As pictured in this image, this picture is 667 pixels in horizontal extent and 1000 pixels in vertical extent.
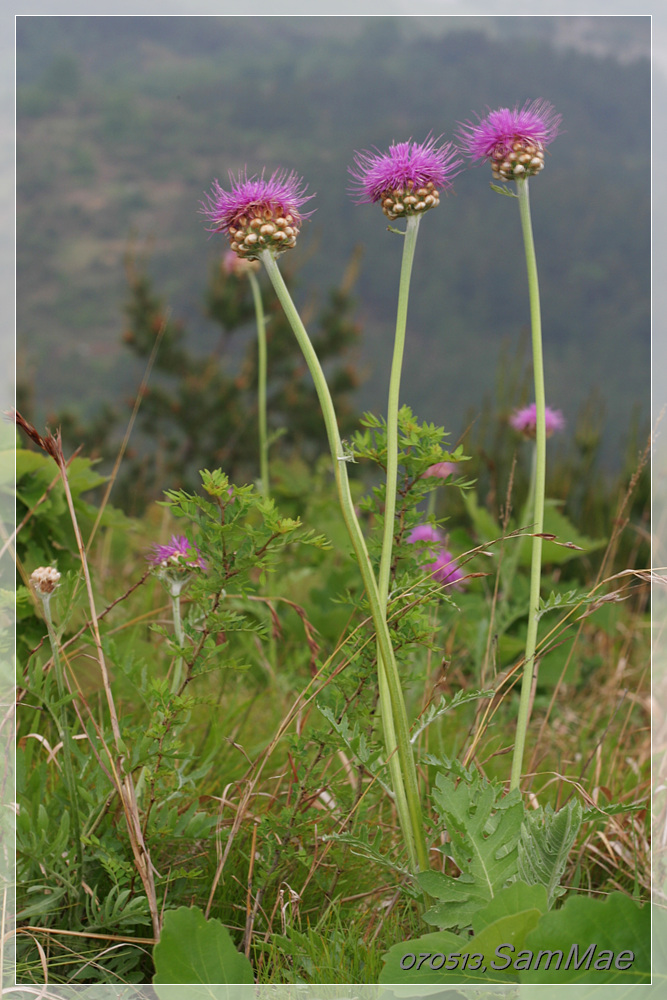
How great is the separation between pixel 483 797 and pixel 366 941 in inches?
13.3

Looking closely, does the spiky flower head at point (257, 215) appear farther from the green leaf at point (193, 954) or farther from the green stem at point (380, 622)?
the green leaf at point (193, 954)

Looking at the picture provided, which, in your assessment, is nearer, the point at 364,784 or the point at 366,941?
the point at 366,941

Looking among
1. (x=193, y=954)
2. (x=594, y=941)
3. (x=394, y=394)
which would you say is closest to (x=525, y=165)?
(x=394, y=394)

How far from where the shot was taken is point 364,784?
1313 mm

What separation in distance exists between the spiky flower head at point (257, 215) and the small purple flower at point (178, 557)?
0.38 metres

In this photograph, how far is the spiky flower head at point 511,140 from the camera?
98cm

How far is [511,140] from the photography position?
3.25 ft

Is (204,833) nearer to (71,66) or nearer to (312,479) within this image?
(312,479)

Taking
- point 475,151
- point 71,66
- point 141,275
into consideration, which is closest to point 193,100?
point 71,66

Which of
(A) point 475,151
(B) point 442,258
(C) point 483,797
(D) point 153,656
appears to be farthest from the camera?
(B) point 442,258

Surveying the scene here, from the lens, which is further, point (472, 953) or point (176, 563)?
point (176, 563)

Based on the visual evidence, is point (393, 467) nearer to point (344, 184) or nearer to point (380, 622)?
point (380, 622)

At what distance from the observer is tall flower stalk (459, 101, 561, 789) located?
3.24 ft

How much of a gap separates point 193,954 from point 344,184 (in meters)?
21.7
